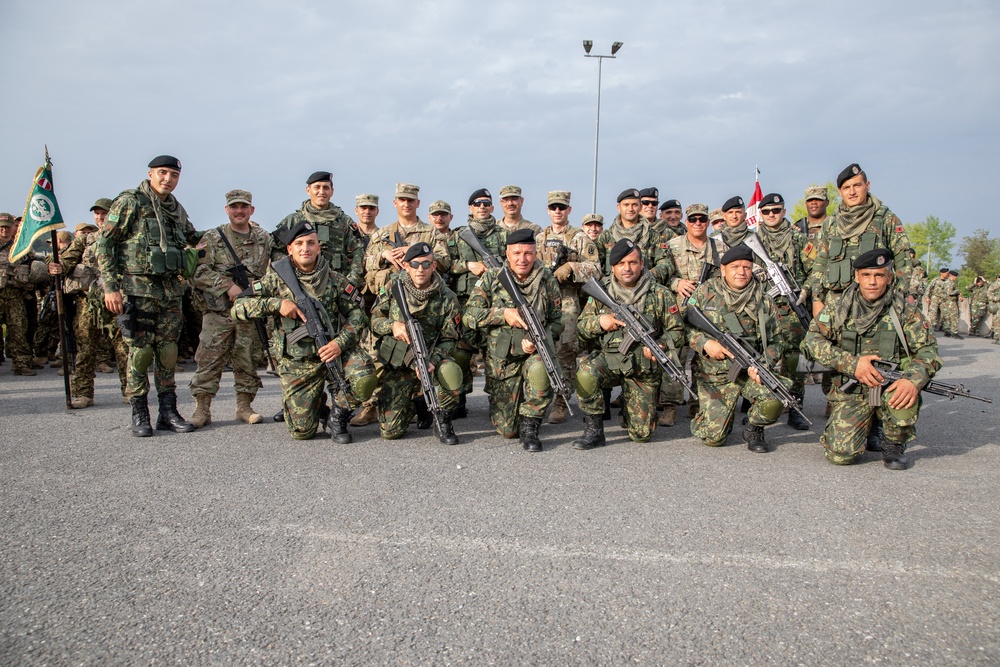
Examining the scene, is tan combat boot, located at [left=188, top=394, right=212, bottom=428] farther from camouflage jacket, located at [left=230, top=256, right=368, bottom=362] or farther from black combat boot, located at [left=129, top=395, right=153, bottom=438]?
camouflage jacket, located at [left=230, top=256, right=368, bottom=362]

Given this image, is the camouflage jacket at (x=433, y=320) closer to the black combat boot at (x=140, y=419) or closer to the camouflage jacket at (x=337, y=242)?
the camouflage jacket at (x=337, y=242)

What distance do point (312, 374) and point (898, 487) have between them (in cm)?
446

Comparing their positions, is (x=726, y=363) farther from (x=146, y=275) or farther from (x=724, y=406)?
(x=146, y=275)

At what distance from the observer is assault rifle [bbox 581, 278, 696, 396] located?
5.34 meters

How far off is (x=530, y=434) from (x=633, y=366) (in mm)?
1075

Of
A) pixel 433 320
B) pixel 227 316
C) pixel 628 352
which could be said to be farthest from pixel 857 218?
pixel 227 316

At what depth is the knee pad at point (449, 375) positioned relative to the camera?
553 cm

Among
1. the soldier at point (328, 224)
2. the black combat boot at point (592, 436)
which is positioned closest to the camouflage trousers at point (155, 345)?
the soldier at point (328, 224)

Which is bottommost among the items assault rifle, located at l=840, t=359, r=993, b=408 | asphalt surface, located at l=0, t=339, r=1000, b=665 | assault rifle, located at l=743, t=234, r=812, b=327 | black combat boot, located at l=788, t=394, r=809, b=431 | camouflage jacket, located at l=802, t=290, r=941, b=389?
black combat boot, located at l=788, t=394, r=809, b=431

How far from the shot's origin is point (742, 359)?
533 centimetres

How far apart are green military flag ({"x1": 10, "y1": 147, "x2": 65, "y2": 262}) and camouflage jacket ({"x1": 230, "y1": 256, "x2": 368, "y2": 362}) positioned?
10.1 ft

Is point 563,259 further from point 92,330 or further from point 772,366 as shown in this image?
point 92,330

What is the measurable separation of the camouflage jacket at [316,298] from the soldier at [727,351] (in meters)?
3.00

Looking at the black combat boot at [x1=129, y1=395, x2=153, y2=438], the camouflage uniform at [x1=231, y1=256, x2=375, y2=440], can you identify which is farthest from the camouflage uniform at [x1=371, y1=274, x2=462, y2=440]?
the black combat boot at [x1=129, y1=395, x2=153, y2=438]
